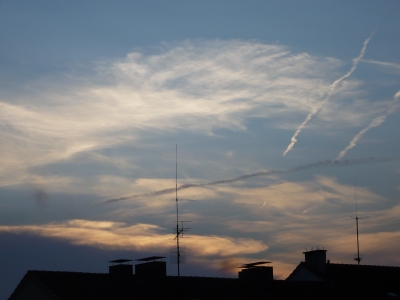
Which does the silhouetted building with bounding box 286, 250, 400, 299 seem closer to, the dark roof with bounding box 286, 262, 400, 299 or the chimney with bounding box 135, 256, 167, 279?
the dark roof with bounding box 286, 262, 400, 299

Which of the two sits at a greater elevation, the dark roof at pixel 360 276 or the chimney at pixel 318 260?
the chimney at pixel 318 260

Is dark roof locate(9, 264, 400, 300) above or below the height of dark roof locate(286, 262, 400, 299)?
below

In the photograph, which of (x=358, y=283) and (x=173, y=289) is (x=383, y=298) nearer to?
(x=358, y=283)

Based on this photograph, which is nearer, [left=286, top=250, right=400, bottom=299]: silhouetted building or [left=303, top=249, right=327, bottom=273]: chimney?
[left=286, top=250, right=400, bottom=299]: silhouetted building

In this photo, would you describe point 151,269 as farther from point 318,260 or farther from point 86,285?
point 318,260

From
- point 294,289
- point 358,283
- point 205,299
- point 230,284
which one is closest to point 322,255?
point 358,283

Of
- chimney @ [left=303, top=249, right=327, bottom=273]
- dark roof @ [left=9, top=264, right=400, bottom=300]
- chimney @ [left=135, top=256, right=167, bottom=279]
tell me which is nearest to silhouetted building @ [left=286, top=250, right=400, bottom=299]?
chimney @ [left=303, top=249, right=327, bottom=273]

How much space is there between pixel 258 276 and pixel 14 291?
61.2ft

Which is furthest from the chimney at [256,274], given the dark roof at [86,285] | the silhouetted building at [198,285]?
the dark roof at [86,285]

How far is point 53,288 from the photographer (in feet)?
129

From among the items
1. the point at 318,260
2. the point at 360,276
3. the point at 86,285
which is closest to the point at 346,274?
the point at 360,276

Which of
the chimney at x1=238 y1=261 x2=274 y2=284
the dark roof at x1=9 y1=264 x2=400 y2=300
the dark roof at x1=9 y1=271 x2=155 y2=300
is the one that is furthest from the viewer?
the chimney at x1=238 y1=261 x2=274 y2=284

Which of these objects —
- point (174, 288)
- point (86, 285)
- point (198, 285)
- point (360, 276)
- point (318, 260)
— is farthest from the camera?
point (318, 260)

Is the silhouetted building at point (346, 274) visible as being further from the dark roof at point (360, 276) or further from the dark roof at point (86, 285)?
the dark roof at point (86, 285)
